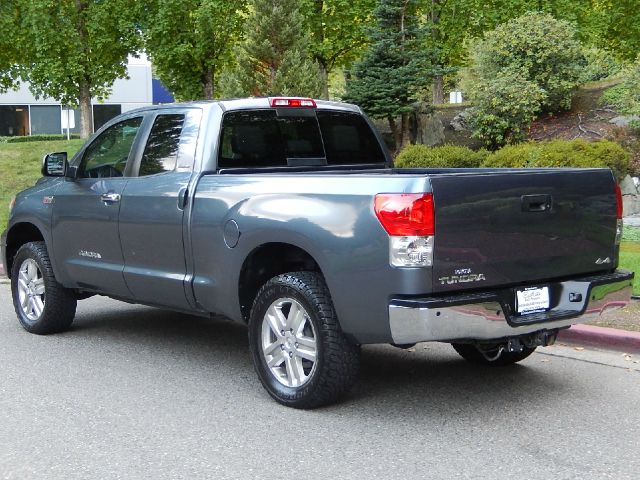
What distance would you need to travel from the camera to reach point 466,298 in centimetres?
485

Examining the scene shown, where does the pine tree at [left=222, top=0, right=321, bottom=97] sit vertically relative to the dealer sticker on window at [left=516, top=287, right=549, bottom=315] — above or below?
above

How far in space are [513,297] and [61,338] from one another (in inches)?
173

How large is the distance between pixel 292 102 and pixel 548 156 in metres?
9.74

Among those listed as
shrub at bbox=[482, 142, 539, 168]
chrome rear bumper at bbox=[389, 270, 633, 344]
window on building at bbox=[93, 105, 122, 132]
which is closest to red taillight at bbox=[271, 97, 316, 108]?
chrome rear bumper at bbox=[389, 270, 633, 344]

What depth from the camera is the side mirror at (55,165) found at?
24.5ft

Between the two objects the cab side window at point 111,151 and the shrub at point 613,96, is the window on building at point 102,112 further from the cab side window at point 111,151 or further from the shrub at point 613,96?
the cab side window at point 111,151

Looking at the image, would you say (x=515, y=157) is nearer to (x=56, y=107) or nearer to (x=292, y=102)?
(x=292, y=102)

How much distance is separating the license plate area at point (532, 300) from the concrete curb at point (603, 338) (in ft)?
6.60

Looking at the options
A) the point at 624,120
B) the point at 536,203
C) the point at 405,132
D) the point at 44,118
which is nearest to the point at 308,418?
the point at 536,203

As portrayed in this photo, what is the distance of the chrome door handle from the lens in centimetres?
680

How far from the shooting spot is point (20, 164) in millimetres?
22500

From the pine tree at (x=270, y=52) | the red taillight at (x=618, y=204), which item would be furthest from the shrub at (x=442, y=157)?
the red taillight at (x=618, y=204)

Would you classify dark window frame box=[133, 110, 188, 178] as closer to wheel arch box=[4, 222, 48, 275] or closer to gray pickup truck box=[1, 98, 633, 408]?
gray pickup truck box=[1, 98, 633, 408]

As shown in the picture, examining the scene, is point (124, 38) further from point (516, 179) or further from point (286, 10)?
point (516, 179)
